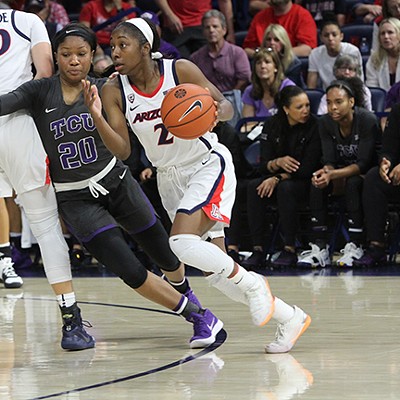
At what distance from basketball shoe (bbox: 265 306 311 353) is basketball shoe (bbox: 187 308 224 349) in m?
0.32

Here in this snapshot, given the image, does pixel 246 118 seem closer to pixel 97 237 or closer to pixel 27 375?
pixel 97 237

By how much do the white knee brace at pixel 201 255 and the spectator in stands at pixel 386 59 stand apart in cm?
514

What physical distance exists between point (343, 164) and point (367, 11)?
2959 mm

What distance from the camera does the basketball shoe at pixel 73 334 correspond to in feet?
16.3

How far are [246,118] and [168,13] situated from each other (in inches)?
97.4

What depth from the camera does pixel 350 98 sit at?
27.8 feet

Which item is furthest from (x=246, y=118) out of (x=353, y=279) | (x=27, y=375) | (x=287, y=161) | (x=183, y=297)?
(x=27, y=375)

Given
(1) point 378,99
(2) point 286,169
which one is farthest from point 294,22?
(2) point 286,169

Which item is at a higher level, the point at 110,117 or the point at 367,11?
the point at 110,117

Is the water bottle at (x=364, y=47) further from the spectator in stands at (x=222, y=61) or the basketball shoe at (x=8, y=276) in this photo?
the basketball shoe at (x=8, y=276)

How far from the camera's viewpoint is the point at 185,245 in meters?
4.67

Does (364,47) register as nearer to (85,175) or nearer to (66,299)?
(85,175)

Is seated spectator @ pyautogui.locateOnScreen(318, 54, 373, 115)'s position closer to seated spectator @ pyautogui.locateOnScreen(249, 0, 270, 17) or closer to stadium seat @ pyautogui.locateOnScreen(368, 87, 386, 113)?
stadium seat @ pyautogui.locateOnScreen(368, 87, 386, 113)

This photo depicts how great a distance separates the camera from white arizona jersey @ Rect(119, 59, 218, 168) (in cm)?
495
